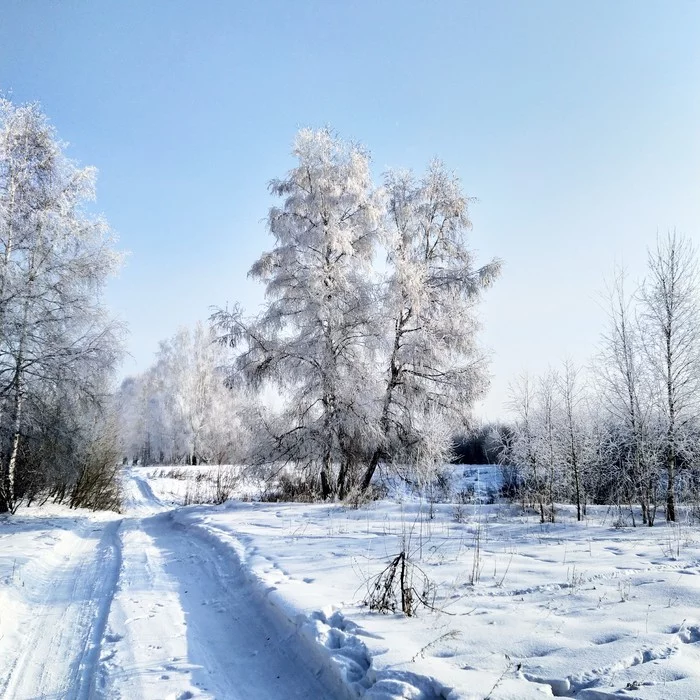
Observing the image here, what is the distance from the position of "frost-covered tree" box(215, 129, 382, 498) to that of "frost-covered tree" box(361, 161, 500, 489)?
90 cm

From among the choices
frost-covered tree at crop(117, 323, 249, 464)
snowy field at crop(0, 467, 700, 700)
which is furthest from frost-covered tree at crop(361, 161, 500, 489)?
frost-covered tree at crop(117, 323, 249, 464)

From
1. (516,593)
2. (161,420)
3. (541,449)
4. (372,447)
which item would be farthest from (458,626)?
(161,420)

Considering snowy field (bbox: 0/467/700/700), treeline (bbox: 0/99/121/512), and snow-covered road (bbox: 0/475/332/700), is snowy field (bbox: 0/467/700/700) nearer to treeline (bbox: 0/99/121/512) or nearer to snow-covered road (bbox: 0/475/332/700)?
Answer: snow-covered road (bbox: 0/475/332/700)

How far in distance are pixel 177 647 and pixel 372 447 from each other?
9789 millimetres

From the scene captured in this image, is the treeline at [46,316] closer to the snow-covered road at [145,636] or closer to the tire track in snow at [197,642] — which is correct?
the snow-covered road at [145,636]

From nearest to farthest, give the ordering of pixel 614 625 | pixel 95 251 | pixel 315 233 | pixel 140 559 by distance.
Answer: pixel 614 625 → pixel 140 559 → pixel 95 251 → pixel 315 233

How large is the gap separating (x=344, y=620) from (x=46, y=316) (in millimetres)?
11155

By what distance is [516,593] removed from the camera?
14.1 ft

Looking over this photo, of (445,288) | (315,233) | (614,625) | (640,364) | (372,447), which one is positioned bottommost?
(614,625)

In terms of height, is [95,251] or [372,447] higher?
[95,251]

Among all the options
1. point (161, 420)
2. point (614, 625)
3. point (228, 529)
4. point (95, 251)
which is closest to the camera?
point (614, 625)

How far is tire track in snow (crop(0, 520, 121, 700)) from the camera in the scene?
301 centimetres

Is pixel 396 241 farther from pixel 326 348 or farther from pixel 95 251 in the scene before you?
pixel 95 251

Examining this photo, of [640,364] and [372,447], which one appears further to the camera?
[372,447]
